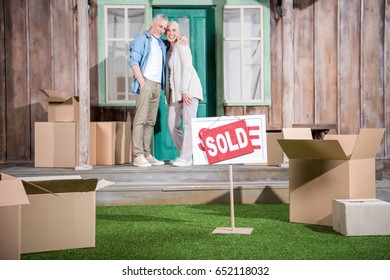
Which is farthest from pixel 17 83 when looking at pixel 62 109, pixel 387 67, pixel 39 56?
pixel 387 67

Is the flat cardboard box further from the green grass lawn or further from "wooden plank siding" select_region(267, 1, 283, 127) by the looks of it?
"wooden plank siding" select_region(267, 1, 283, 127)

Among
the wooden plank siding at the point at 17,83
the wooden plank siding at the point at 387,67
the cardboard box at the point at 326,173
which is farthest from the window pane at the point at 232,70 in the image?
the cardboard box at the point at 326,173

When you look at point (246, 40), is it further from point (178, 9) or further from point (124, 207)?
point (124, 207)

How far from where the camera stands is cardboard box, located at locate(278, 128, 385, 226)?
4.12 metres

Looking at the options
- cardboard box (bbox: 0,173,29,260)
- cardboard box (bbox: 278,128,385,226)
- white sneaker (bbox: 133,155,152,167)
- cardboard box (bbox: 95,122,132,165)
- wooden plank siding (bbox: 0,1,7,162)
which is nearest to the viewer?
cardboard box (bbox: 0,173,29,260)

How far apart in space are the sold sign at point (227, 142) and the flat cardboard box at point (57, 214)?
33.1 inches

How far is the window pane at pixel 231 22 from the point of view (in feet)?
24.5

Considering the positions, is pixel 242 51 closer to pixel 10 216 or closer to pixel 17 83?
pixel 17 83

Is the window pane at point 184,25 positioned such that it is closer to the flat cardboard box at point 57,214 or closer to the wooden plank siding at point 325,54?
the wooden plank siding at point 325,54

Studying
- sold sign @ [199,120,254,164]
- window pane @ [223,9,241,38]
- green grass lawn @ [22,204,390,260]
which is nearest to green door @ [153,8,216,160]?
window pane @ [223,9,241,38]

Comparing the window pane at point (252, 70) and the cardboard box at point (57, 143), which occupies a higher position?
the window pane at point (252, 70)

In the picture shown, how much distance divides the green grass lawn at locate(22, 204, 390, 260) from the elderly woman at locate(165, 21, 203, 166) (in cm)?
143

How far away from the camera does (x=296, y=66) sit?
7.57 metres
